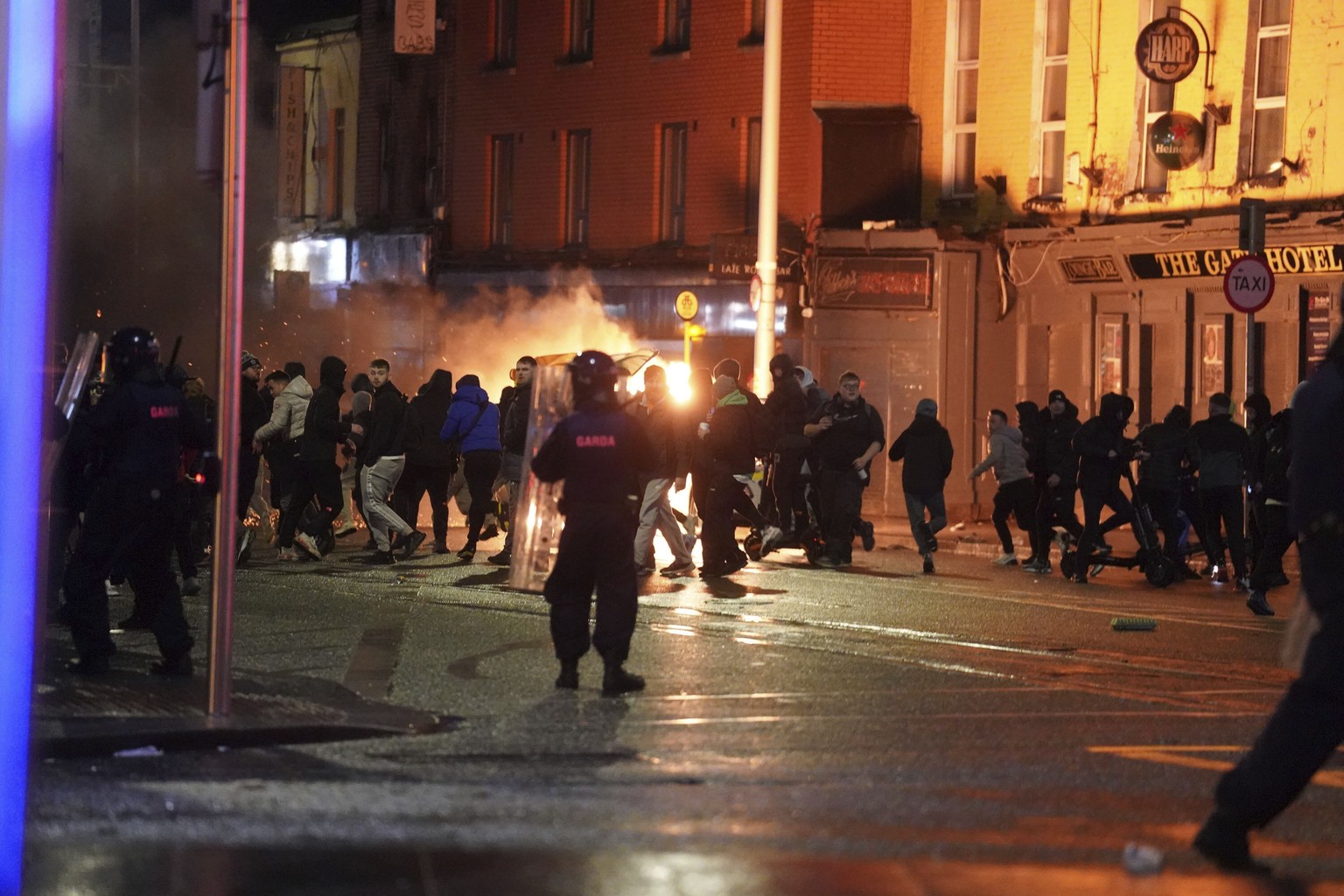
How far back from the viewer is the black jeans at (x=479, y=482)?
737 inches

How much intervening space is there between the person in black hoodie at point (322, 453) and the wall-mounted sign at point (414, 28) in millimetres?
13696

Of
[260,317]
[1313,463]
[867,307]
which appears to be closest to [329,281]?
[260,317]

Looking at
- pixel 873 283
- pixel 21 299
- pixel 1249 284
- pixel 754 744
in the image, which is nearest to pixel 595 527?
pixel 754 744

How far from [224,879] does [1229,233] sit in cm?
2025

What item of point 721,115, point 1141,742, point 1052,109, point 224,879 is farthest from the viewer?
point 721,115

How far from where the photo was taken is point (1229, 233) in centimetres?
2431

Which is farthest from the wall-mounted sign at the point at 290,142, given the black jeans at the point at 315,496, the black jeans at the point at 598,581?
the black jeans at the point at 598,581

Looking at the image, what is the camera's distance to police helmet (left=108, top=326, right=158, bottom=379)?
10.6 m

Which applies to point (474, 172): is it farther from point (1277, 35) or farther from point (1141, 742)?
point (1141, 742)

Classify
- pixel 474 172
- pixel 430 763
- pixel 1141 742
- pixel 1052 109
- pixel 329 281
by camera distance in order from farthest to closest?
pixel 329 281 → pixel 474 172 → pixel 1052 109 → pixel 1141 742 → pixel 430 763

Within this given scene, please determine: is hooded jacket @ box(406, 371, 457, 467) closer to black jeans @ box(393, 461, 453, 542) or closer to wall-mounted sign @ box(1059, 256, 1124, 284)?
black jeans @ box(393, 461, 453, 542)

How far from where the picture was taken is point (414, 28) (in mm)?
31016

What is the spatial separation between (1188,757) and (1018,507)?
36.1 ft

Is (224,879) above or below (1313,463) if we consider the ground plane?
below
